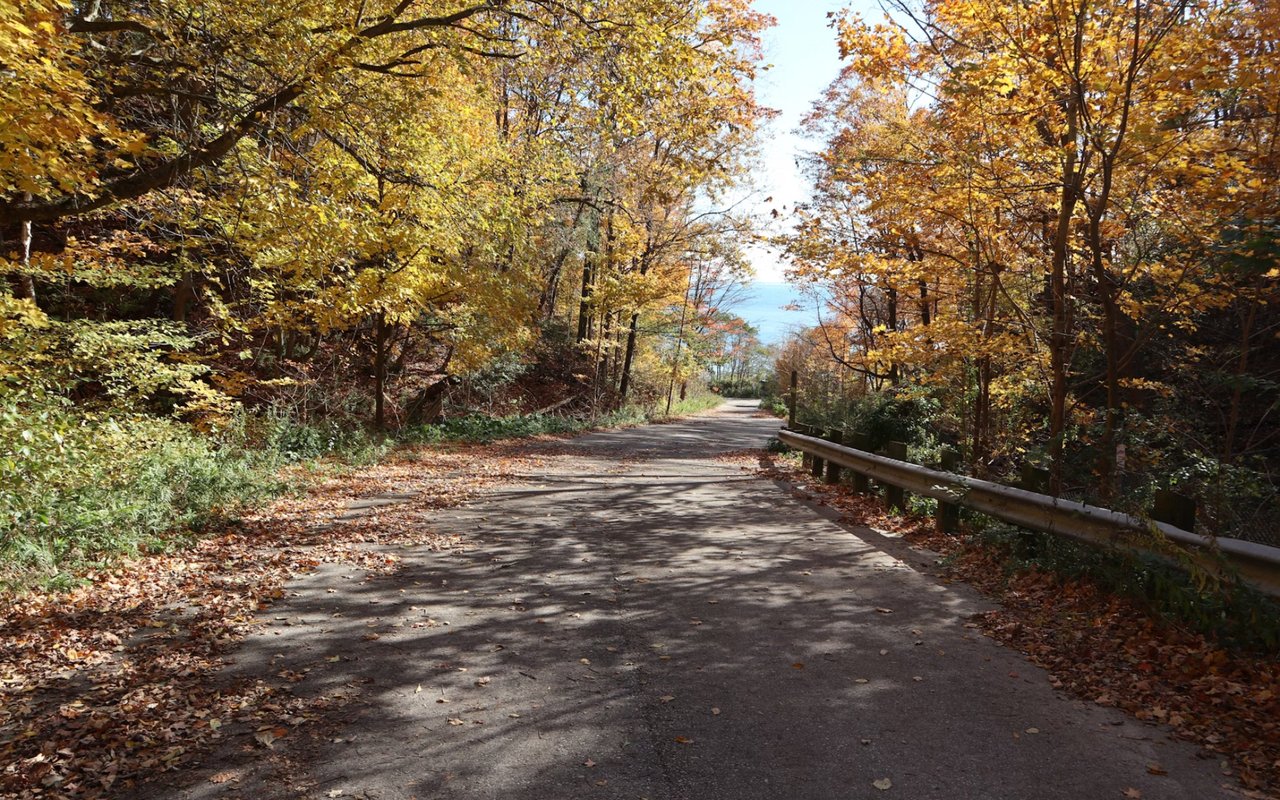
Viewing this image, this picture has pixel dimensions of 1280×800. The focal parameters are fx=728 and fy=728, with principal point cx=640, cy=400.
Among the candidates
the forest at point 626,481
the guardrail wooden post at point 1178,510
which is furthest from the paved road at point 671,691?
the guardrail wooden post at point 1178,510

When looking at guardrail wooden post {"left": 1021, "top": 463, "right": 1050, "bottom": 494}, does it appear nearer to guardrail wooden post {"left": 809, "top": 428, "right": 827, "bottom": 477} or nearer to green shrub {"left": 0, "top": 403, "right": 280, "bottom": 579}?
guardrail wooden post {"left": 809, "top": 428, "right": 827, "bottom": 477}

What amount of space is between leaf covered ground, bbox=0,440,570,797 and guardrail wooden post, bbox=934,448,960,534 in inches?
195

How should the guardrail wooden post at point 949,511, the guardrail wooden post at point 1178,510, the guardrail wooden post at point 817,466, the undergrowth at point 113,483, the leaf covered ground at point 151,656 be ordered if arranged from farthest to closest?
1. the guardrail wooden post at point 817,466
2. the guardrail wooden post at point 949,511
3. the undergrowth at point 113,483
4. the guardrail wooden post at point 1178,510
5. the leaf covered ground at point 151,656

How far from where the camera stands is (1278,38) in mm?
6270

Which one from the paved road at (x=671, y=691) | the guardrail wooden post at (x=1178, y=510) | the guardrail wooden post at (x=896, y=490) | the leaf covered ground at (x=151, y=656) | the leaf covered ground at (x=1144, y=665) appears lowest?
the leaf covered ground at (x=151, y=656)

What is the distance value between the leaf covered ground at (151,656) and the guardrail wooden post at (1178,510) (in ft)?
17.3

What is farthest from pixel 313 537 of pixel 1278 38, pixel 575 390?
pixel 575 390

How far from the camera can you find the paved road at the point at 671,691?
3000 millimetres

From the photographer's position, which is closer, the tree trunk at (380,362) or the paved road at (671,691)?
the paved road at (671,691)

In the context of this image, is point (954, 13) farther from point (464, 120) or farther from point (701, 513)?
point (464, 120)

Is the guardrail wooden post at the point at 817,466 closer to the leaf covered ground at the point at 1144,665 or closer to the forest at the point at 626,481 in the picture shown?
the forest at the point at 626,481

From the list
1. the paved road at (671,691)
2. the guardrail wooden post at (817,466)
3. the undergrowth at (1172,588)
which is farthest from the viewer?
the guardrail wooden post at (817,466)

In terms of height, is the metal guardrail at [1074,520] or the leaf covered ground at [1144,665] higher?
the metal guardrail at [1074,520]

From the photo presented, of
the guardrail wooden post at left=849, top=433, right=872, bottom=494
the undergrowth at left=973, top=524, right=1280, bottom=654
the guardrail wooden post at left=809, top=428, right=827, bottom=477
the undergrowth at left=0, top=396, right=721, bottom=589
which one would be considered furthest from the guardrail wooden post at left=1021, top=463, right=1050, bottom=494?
the undergrowth at left=0, top=396, right=721, bottom=589
